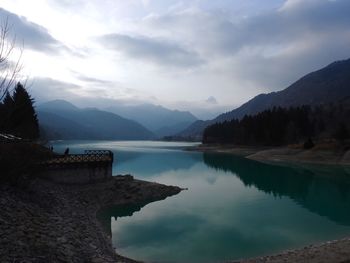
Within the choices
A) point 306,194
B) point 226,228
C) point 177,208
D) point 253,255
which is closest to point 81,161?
point 177,208

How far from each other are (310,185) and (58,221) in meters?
43.8

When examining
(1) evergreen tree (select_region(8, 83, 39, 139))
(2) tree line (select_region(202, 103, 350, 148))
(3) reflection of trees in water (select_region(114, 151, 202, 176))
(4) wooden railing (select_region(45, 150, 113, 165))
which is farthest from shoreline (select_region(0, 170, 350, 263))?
(2) tree line (select_region(202, 103, 350, 148))

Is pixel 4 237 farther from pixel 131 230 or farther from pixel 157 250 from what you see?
pixel 131 230

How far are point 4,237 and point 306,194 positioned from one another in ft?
138

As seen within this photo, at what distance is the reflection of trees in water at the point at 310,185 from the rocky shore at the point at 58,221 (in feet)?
60.8

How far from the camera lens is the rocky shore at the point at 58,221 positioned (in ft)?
51.8

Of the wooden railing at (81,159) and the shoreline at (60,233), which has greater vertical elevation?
the wooden railing at (81,159)

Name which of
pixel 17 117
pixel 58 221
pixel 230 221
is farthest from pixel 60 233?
pixel 230 221

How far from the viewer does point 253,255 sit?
77.2ft

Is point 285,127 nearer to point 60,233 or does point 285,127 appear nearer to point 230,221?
point 230,221

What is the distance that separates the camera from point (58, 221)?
930 inches

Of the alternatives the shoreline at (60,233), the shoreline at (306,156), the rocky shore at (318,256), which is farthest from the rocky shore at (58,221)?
the shoreline at (306,156)

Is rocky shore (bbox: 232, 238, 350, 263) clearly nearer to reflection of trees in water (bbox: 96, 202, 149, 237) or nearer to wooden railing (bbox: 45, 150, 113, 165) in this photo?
reflection of trees in water (bbox: 96, 202, 149, 237)

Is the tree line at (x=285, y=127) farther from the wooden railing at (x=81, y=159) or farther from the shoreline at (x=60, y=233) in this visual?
the shoreline at (x=60, y=233)
